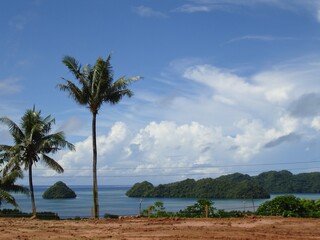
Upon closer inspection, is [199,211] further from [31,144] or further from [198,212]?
[31,144]

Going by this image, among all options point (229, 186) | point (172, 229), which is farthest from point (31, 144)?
point (229, 186)

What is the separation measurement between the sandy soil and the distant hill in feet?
312

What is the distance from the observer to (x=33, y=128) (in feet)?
114

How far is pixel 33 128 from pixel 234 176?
144283 millimetres

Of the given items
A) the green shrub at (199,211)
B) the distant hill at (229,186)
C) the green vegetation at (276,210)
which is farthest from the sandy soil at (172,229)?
the distant hill at (229,186)

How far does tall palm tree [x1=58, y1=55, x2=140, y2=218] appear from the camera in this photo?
3134 cm

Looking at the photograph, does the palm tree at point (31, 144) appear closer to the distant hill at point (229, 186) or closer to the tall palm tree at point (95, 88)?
the tall palm tree at point (95, 88)

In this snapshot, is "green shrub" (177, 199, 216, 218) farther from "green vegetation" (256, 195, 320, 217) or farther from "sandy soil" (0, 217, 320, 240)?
"sandy soil" (0, 217, 320, 240)

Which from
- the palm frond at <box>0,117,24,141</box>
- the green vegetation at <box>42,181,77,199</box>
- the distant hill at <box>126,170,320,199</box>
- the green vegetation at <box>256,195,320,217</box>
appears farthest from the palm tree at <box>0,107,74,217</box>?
the green vegetation at <box>42,181,77,199</box>

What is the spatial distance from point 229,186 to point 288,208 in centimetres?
9734

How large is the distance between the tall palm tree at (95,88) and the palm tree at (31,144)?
4887 millimetres

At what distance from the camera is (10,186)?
35.6 metres

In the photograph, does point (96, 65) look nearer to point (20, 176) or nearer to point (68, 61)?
point (68, 61)

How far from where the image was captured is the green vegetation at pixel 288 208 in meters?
30.4
